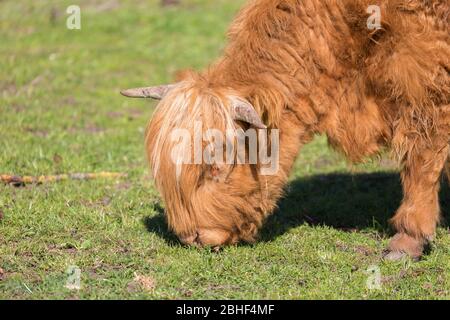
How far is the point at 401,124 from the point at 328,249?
118cm

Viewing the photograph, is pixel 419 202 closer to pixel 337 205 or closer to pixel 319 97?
pixel 319 97

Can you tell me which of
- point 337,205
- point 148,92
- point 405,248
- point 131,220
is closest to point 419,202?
point 405,248

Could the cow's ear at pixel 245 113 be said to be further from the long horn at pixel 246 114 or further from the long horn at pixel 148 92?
the long horn at pixel 148 92

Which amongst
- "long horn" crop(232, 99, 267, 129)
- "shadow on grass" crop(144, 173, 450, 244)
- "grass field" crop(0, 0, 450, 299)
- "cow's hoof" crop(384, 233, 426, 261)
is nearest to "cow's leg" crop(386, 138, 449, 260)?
"cow's hoof" crop(384, 233, 426, 261)

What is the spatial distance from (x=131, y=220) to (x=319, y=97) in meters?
1.99

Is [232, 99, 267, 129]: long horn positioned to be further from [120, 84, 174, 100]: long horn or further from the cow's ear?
[120, 84, 174, 100]: long horn

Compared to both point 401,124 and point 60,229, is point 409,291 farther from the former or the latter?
point 60,229

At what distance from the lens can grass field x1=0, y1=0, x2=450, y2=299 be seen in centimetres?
528

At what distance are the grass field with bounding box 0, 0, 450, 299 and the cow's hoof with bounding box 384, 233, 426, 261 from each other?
90 mm

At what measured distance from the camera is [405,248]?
5.81m

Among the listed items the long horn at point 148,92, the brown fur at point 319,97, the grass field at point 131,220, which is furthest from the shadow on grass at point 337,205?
the long horn at point 148,92

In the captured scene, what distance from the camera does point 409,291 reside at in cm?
524

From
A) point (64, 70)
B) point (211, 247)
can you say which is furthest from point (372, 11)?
point (64, 70)

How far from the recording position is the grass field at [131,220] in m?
5.28
